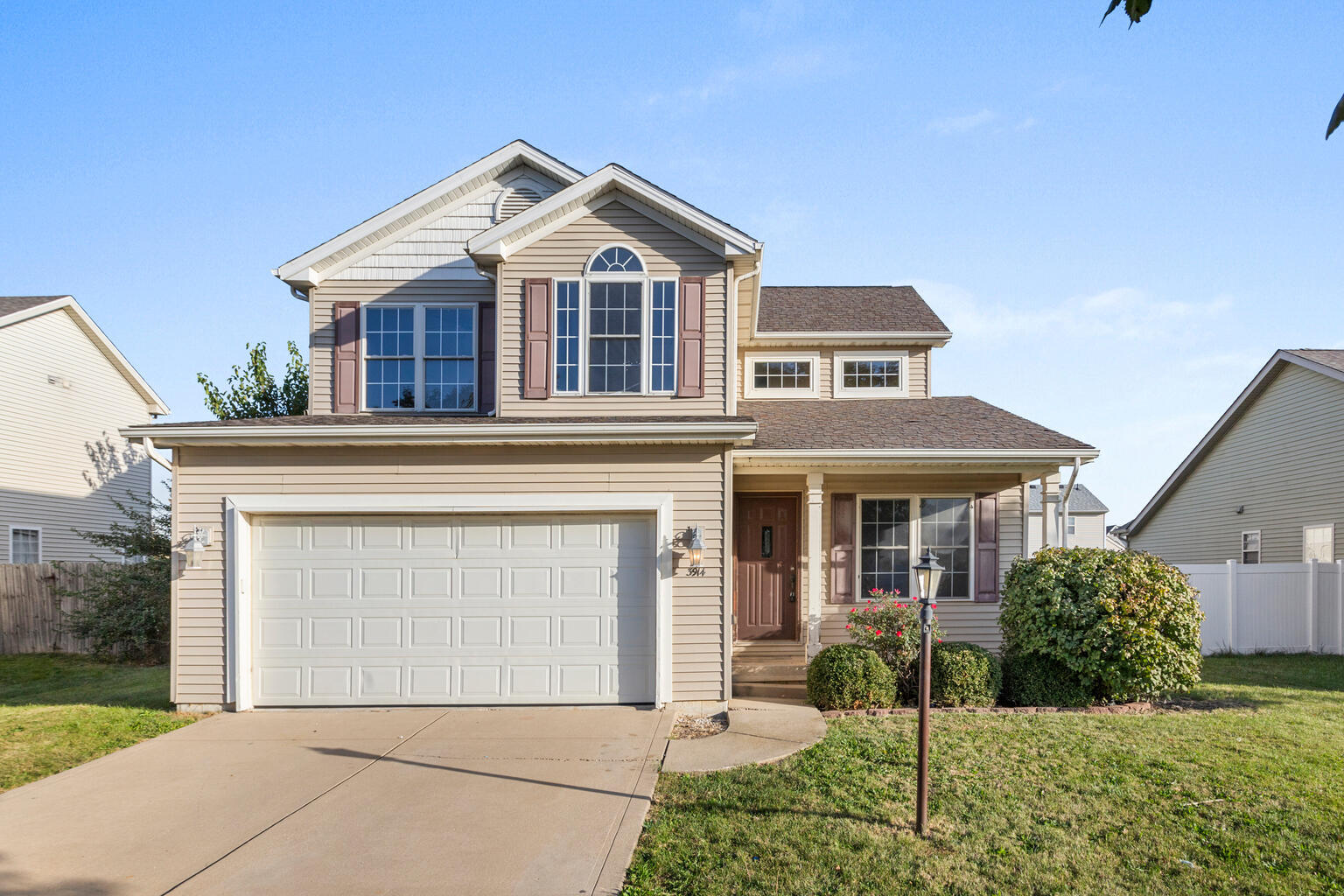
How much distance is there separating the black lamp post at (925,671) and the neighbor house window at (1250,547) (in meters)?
16.5

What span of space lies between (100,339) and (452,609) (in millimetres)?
16861

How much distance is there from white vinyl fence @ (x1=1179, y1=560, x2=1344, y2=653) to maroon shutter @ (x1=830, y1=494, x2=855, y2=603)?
7.31 metres

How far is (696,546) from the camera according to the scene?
935 centimetres

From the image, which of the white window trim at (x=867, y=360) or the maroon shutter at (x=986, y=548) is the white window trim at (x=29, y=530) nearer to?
the white window trim at (x=867, y=360)

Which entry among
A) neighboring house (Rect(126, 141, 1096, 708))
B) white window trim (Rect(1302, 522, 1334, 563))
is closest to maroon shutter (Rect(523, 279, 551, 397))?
neighboring house (Rect(126, 141, 1096, 708))

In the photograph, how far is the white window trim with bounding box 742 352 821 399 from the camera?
14.6 metres

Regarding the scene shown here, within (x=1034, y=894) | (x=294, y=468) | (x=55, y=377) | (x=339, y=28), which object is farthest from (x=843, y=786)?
(x=55, y=377)

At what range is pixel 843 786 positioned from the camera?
260 inches

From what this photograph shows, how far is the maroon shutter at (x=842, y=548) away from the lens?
12359 millimetres

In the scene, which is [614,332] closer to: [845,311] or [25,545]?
[845,311]

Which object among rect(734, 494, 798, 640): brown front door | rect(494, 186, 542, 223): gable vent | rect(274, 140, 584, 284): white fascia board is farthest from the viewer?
rect(734, 494, 798, 640): brown front door

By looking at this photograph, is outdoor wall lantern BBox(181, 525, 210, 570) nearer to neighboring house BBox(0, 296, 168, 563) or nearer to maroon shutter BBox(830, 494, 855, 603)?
maroon shutter BBox(830, 494, 855, 603)

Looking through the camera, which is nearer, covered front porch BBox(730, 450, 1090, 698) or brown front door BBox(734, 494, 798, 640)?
covered front porch BBox(730, 450, 1090, 698)

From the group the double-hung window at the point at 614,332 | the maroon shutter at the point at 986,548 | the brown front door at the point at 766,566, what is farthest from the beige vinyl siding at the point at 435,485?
the maroon shutter at the point at 986,548
